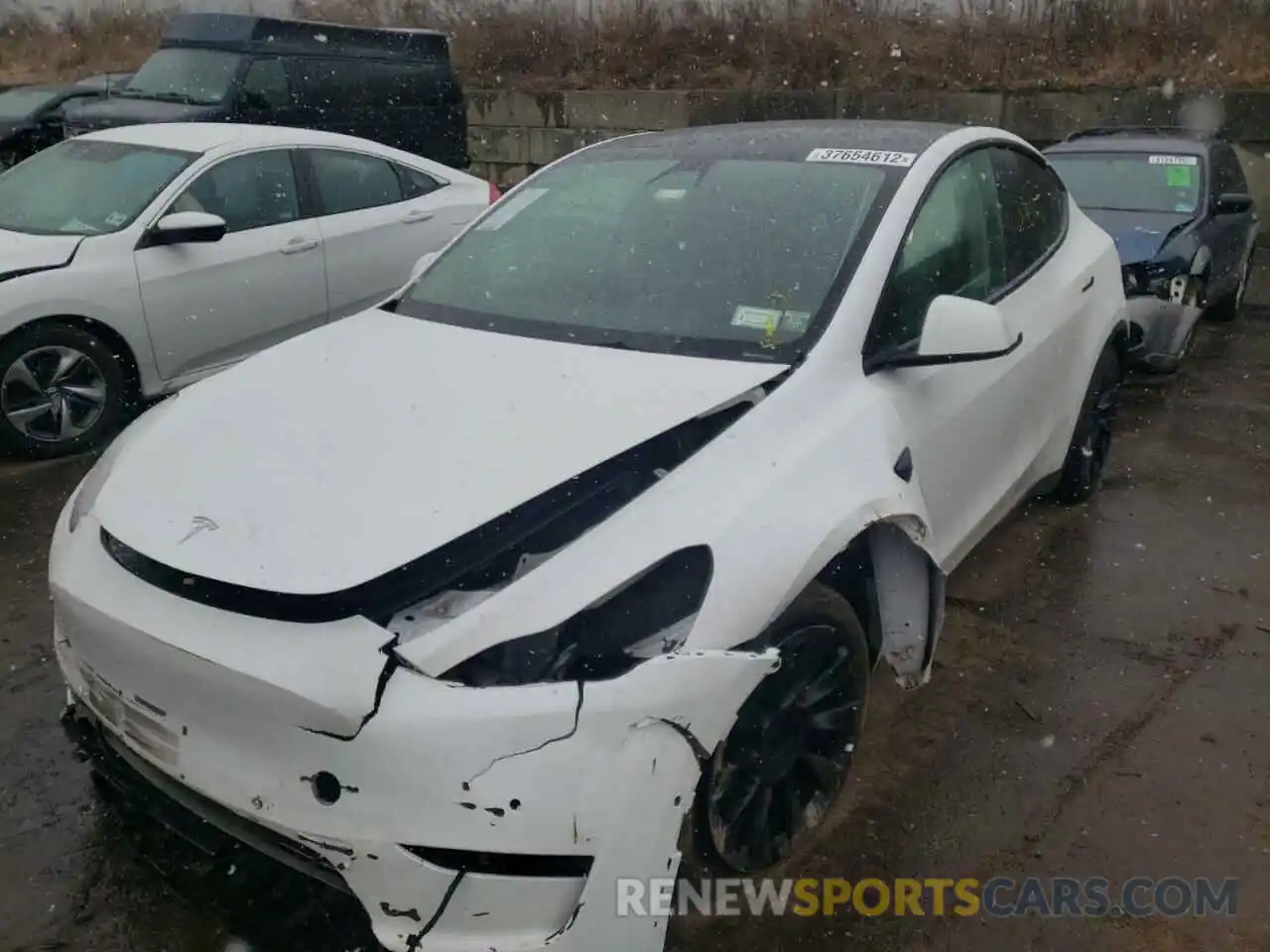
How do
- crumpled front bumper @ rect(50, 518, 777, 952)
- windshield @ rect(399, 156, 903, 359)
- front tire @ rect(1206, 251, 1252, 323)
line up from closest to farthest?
crumpled front bumper @ rect(50, 518, 777, 952) < windshield @ rect(399, 156, 903, 359) < front tire @ rect(1206, 251, 1252, 323)

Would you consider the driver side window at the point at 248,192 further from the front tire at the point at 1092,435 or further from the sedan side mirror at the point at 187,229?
the front tire at the point at 1092,435

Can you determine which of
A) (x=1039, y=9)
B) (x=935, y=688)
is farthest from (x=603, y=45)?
(x=935, y=688)

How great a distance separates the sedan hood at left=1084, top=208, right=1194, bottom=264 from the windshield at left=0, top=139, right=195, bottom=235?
562cm

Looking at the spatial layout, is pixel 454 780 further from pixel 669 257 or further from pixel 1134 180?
pixel 1134 180

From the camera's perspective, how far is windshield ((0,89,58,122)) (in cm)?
1316

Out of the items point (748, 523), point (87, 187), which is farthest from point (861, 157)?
point (87, 187)

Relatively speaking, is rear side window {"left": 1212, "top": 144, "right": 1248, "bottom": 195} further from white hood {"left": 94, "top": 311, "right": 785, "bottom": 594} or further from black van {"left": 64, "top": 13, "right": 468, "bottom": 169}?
black van {"left": 64, "top": 13, "right": 468, "bottom": 169}

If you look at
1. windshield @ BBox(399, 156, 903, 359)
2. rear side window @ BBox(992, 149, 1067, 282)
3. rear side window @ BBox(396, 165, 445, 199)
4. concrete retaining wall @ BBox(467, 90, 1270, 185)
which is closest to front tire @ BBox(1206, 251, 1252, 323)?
concrete retaining wall @ BBox(467, 90, 1270, 185)

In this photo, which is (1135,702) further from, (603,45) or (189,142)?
(603,45)

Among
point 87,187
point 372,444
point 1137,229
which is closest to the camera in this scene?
point 372,444

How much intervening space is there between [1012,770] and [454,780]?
1873 millimetres

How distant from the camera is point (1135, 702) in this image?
134 inches

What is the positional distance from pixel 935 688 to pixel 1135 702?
0.61 meters

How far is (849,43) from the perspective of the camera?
46.4 ft
